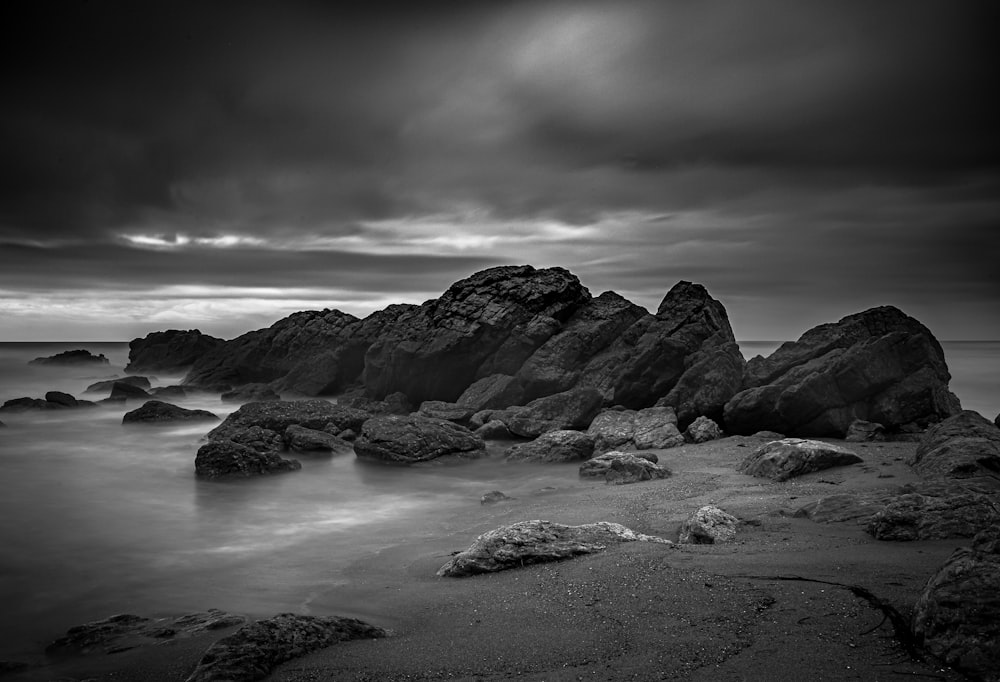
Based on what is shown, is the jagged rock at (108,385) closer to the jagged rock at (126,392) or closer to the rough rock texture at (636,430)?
the jagged rock at (126,392)

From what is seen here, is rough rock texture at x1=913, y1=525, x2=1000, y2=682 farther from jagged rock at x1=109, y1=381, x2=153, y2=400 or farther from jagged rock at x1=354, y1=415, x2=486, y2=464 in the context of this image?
jagged rock at x1=109, y1=381, x2=153, y2=400

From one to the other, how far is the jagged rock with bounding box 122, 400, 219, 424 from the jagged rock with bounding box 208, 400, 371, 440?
19.0 ft

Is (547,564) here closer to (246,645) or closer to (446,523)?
(246,645)

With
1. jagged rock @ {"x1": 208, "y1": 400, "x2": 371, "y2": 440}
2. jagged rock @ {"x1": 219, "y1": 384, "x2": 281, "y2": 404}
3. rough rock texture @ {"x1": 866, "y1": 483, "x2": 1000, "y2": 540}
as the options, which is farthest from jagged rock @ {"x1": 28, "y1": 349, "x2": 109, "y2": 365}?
rough rock texture @ {"x1": 866, "y1": 483, "x2": 1000, "y2": 540}

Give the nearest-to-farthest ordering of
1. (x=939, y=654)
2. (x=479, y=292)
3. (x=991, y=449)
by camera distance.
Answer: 1. (x=939, y=654)
2. (x=991, y=449)
3. (x=479, y=292)

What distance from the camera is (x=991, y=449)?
1066 centimetres

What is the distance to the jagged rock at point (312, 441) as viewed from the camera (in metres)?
19.9

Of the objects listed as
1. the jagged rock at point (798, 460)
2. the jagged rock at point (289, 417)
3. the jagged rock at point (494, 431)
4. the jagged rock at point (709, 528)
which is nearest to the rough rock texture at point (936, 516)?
the jagged rock at point (709, 528)

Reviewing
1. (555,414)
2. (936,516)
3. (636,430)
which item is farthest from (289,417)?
(936,516)

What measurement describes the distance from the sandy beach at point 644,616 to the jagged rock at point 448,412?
14214 mm

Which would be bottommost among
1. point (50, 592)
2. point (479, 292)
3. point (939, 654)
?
point (50, 592)

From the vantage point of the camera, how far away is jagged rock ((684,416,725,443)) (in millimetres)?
18797

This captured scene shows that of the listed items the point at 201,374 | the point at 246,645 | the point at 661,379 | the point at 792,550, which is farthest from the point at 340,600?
the point at 201,374

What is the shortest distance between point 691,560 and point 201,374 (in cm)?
4298
